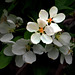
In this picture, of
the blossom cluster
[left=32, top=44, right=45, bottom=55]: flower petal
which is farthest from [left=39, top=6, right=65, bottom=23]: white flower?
[left=32, top=44, right=45, bottom=55]: flower petal

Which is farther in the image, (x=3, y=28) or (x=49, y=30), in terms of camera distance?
(x=3, y=28)

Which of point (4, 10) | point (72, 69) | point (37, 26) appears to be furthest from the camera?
point (72, 69)

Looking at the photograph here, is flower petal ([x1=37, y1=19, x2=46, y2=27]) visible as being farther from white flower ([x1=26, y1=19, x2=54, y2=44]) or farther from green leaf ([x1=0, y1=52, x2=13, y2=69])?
green leaf ([x1=0, y1=52, x2=13, y2=69])

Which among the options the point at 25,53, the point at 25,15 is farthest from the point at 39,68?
the point at 25,15

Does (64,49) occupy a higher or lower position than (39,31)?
lower

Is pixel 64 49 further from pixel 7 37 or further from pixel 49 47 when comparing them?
pixel 7 37

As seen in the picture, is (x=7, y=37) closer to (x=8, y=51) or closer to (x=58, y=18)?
(x=8, y=51)

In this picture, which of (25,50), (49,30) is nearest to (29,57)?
(25,50)

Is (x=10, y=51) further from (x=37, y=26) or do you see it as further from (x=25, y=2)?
(x=25, y=2)
